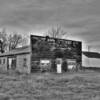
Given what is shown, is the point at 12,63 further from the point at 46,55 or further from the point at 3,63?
the point at 46,55

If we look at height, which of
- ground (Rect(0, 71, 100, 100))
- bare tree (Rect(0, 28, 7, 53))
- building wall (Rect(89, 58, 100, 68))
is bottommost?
ground (Rect(0, 71, 100, 100))

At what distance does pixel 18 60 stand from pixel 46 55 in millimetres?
5476

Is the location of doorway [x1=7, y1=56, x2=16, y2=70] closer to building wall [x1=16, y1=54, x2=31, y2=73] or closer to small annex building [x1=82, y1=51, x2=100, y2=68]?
building wall [x1=16, y1=54, x2=31, y2=73]

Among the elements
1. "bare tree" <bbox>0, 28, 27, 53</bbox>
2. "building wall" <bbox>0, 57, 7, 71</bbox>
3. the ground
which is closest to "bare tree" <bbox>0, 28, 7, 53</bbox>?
"bare tree" <bbox>0, 28, 27, 53</bbox>

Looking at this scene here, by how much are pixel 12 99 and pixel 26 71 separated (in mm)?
16653

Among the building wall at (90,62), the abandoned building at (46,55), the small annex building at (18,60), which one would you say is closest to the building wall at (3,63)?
the small annex building at (18,60)

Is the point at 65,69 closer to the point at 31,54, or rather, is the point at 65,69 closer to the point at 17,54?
the point at 31,54

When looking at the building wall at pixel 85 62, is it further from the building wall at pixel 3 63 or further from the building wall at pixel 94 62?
the building wall at pixel 3 63

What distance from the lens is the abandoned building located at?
23359mm

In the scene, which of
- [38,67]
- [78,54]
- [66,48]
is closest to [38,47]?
[38,67]

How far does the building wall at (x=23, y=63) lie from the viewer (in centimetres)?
2372

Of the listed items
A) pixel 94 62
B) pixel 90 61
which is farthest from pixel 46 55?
pixel 94 62

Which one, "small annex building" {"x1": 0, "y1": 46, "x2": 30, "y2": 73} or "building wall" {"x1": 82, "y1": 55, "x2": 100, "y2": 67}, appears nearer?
"small annex building" {"x1": 0, "y1": 46, "x2": 30, "y2": 73}

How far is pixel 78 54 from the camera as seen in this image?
2770 cm
